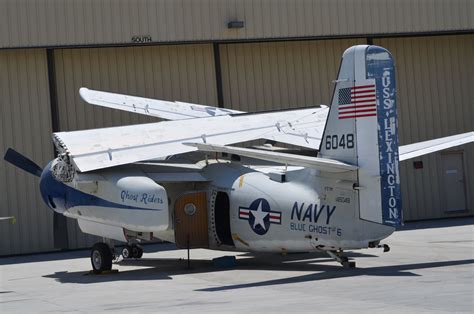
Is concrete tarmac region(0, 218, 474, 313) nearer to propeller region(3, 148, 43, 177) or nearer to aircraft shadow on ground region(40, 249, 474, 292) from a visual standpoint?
aircraft shadow on ground region(40, 249, 474, 292)

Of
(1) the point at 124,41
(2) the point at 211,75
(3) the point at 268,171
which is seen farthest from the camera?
(2) the point at 211,75

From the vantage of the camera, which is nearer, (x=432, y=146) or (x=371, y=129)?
(x=371, y=129)

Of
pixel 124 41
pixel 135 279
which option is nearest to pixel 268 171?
pixel 135 279

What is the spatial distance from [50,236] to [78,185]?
332 inches

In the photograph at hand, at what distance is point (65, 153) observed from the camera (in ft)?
65.0

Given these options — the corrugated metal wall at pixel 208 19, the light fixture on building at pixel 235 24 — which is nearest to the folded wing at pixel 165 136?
the light fixture on building at pixel 235 24

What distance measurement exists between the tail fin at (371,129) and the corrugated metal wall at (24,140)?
1322 cm

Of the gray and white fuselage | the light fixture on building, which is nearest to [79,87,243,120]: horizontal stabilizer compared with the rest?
the gray and white fuselage

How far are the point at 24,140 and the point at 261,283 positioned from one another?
1318cm

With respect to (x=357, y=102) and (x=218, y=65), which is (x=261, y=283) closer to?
(x=357, y=102)

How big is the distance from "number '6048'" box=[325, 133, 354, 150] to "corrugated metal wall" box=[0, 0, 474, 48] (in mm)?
11794

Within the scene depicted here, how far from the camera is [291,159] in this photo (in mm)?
16547

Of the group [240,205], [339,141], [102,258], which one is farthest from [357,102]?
[102,258]

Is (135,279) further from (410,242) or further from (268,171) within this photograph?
(410,242)
